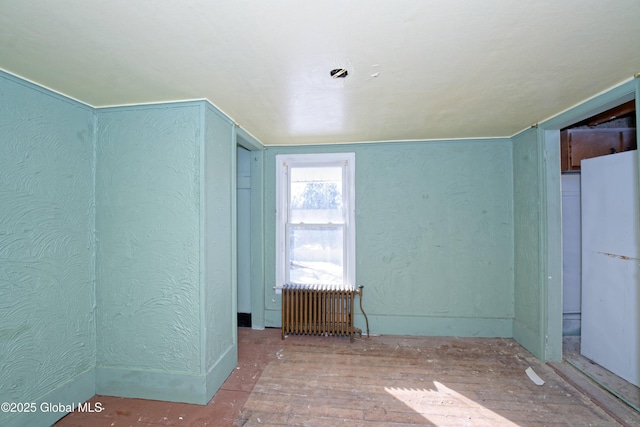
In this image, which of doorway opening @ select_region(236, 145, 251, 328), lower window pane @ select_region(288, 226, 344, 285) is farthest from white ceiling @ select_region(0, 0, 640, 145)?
lower window pane @ select_region(288, 226, 344, 285)

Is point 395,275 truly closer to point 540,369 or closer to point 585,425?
point 540,369

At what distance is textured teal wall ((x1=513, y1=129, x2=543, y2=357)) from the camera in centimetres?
292

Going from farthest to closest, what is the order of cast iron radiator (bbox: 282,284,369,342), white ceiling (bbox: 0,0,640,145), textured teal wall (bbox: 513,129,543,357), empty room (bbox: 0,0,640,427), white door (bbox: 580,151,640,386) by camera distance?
cast iron radiator (bbox: 282,284,369,342)
textured teal wall (bbox: 513,129,543,357)
white door (bbox: 580,151,640,386)
empty room (bbox: 0,0,640,427)
white ceiling (bbox: 0,0,640,145)

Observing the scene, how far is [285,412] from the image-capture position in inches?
83.0

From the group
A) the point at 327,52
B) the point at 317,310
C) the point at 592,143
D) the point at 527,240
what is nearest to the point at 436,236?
the point at 527,240

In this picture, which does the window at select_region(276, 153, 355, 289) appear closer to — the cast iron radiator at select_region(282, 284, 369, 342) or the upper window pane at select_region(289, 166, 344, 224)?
the upper window pane at select_region(289, 166, 344, 224)

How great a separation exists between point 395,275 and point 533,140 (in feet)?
7.13

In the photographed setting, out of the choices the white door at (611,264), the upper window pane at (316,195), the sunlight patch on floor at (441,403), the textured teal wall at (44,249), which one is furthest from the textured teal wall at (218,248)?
the white door at (611,264)

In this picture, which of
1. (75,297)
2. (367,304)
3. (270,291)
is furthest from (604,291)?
(75,297)

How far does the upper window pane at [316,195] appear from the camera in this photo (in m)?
3.64

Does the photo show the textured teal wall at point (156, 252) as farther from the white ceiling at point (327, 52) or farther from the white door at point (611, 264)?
the white door at point (611, 264)

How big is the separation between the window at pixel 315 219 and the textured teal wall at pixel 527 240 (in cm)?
198

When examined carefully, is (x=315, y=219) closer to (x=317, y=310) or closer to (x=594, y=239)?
(x=317, y=310)

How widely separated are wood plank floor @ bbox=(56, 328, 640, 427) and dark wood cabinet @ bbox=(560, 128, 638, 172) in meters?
2.27
